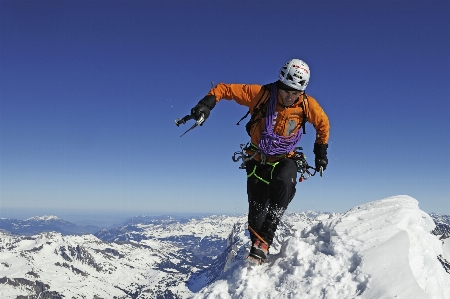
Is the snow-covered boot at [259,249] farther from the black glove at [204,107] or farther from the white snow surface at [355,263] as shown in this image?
the black glove at [204,107]

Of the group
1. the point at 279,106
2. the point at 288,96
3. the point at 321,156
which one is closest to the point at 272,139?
the point at 279,106

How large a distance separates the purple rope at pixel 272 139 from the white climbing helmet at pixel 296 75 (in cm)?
49

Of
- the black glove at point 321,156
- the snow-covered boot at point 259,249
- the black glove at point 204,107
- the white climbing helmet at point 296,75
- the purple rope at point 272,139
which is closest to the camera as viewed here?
the snow-covered boot at point 259,249

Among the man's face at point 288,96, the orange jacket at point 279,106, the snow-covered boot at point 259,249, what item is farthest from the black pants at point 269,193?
the man's face at point 288,96

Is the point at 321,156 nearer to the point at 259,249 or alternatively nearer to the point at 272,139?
the point at 272,139

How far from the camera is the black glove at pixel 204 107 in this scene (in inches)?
288

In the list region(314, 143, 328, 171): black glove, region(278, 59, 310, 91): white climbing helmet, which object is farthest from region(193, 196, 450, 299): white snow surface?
region(278, 59, 310, 91): white climbing helmet

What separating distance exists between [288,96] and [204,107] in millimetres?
1910

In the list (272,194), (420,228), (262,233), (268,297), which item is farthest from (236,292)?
(420,228)

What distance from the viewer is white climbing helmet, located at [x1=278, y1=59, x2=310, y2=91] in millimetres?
7458

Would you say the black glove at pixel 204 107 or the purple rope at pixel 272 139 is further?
the purple rope at pixel 272 139

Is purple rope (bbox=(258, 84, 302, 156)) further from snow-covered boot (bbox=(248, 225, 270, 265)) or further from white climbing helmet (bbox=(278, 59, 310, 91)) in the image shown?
snow-covered boot (bbox=(248, 225, 270, 265))

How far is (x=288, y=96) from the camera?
7.77 m

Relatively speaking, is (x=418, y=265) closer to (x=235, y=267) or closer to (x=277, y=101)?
(x=235, y=267)
